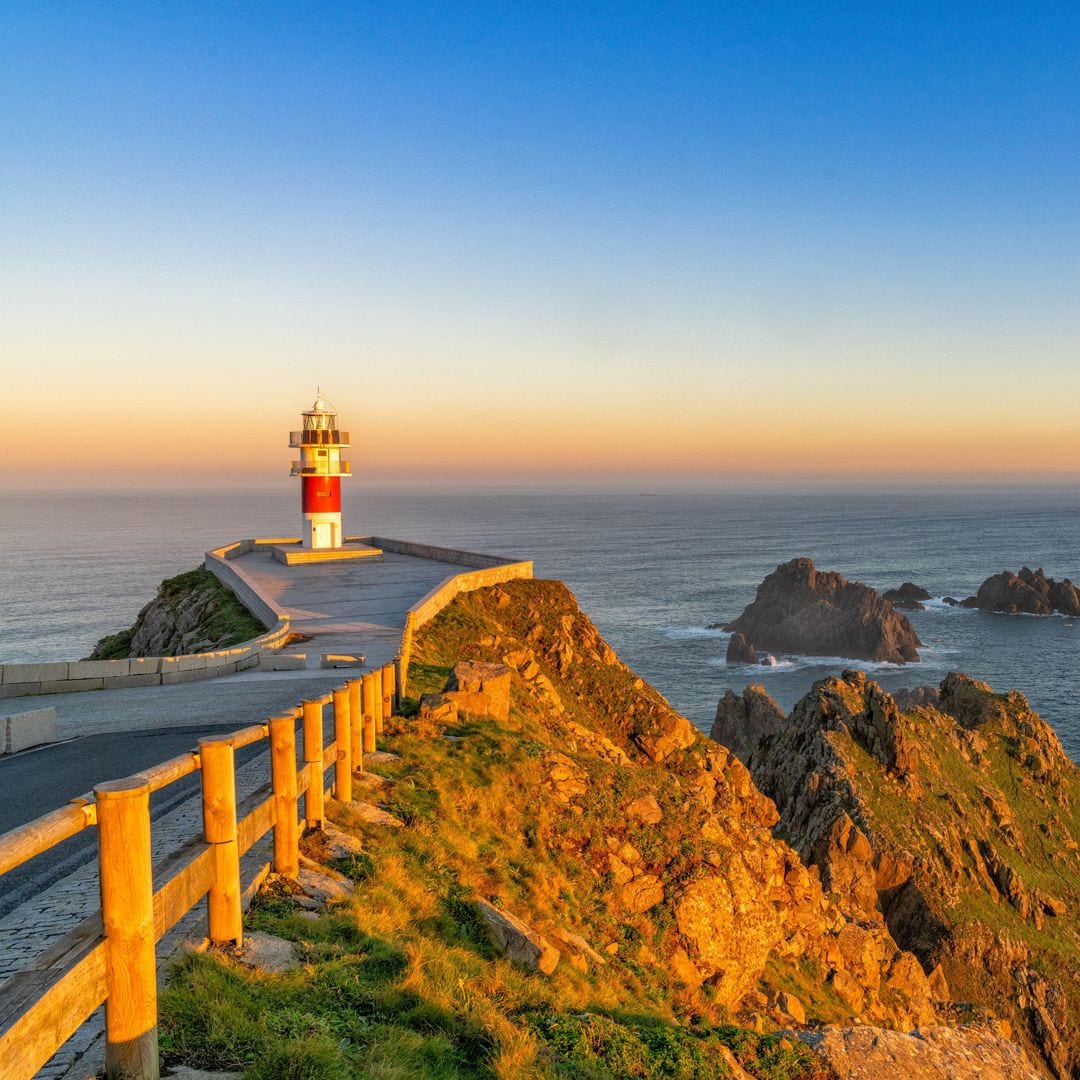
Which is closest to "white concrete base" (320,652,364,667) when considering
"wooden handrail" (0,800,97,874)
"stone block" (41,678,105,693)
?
"stone block" (41,678,105,693)

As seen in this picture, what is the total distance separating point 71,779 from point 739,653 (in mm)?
73637

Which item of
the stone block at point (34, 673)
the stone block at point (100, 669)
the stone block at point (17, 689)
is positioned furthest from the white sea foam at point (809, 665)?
the stone block at point (17, 689)

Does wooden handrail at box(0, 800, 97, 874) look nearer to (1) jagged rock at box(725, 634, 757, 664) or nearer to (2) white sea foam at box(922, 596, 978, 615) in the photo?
(1) jagged rock at box(725, 634, 757, 664)

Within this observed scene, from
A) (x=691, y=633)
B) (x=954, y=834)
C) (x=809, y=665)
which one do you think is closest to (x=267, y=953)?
(x=954, y=834)

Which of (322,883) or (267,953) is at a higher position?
(267,953)

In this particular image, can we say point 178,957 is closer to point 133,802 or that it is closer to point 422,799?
point 133,802

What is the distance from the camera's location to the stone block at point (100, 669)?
2036 cm

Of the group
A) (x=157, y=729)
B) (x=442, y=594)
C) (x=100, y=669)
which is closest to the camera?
(x=157, y=729)

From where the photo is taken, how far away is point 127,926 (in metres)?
4.11

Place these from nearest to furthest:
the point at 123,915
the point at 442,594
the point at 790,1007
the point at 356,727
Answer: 1. the point at 123,915
2. the point at 356,727
3. the point at 790,1007
4. the point at 442,594

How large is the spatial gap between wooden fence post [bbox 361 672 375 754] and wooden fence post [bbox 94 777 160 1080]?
851 cm

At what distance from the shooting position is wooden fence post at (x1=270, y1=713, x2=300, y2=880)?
6.94 m

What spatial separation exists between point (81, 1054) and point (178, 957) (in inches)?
41.9

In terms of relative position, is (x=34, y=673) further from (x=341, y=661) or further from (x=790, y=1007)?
(x=790, y=1007)
